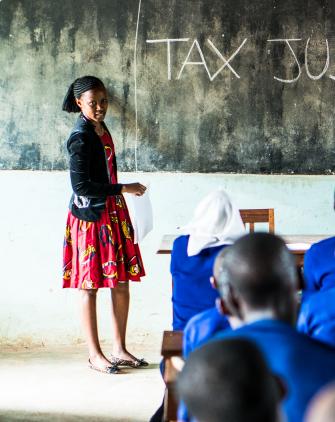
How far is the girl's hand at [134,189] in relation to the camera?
148 inches

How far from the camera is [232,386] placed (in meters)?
0.98

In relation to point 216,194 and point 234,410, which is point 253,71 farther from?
point 234,410

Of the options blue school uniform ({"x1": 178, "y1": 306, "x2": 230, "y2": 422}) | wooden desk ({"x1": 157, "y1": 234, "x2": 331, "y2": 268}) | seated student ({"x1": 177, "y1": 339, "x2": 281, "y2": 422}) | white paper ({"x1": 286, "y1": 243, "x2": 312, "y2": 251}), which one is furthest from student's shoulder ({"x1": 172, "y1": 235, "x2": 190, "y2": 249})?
seated student ({"x1": 177, "y1": 339, "x2": 281, "y2": 422})

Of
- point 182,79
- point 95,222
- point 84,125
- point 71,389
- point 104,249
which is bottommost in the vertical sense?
point 71,389

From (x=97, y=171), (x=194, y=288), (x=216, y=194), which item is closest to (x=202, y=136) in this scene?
(x=97, y=171)

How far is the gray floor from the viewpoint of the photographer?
11.1 feet

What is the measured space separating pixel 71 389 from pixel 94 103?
56.9 inches

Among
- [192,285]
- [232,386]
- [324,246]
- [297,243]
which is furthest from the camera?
[297,243]

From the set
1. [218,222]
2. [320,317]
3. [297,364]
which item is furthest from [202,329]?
[218,222]

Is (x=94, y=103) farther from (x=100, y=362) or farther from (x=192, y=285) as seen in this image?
(x=192, y=285)

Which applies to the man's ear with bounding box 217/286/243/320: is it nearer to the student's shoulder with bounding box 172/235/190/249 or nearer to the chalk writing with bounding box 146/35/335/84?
the student's shoulder with bounding box 172/235/190/249

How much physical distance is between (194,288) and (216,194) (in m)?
0.40

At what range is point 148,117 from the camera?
14.9 feet

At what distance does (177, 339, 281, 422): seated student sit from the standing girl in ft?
9.09
